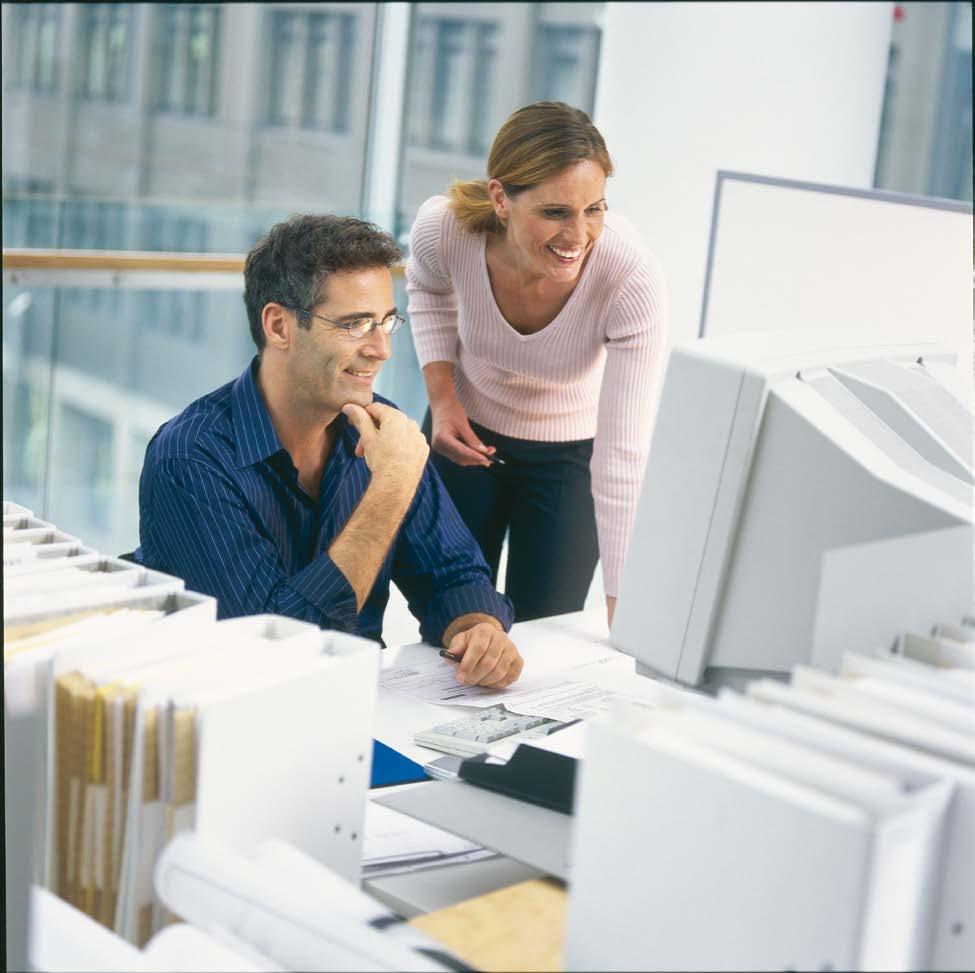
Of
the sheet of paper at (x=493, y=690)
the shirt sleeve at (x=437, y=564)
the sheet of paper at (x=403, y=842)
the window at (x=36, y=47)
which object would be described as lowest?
the sheet of paper at (x=493, y=690)

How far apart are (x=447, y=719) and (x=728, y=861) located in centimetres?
81

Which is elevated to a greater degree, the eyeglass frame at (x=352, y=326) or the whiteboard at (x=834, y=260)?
the whiteboard at (x=834, y=260)

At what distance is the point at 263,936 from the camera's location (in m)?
0.83

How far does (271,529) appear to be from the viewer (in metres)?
1.76

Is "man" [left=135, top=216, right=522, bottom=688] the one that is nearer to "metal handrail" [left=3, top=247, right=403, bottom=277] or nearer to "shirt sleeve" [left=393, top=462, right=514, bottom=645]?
"shirt sleeve" [left=393, top=462, right=514, bottom=645]

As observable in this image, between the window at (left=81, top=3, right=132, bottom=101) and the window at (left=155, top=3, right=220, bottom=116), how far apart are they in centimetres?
13

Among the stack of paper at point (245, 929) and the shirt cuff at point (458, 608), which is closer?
the stack of paper at point (245, 929)

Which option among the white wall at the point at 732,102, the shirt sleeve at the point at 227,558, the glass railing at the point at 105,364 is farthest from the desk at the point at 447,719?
the white wall at the point at 732,102

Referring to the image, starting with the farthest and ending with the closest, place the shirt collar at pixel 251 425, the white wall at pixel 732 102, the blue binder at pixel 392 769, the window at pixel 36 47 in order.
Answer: the window at pixel 36 47 < the white wall at pixel 732 102 < the shirt collar at pixel 251 425 < the blue binder at pixel 392 769

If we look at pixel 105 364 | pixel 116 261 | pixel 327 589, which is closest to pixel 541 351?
pixel 327 589

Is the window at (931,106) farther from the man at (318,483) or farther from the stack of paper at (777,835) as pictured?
the stack of paper at (777,835)

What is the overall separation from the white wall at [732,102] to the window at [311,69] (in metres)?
1.10

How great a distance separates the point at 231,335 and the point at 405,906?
3198 mm

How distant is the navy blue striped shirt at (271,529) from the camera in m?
1.64
